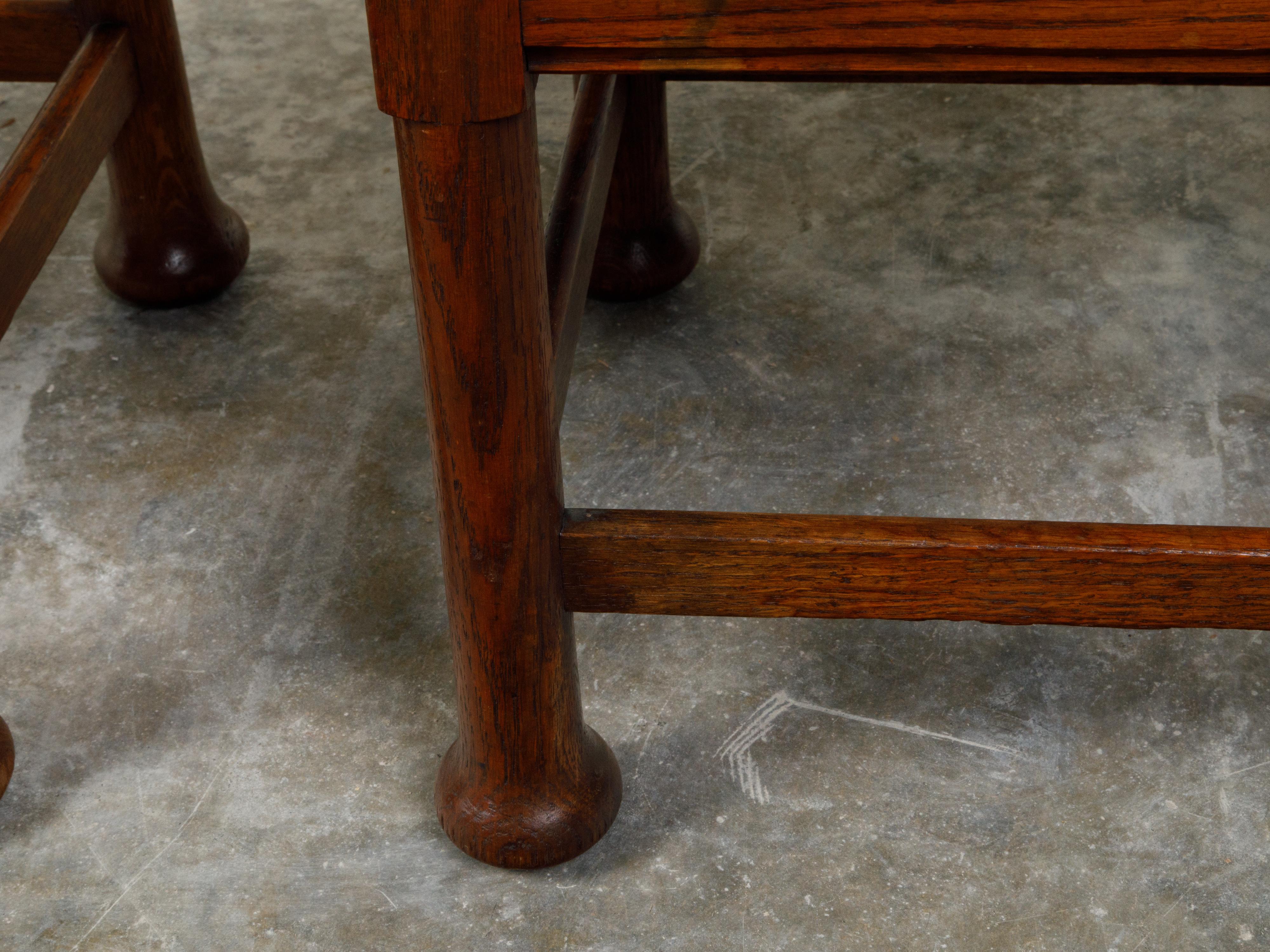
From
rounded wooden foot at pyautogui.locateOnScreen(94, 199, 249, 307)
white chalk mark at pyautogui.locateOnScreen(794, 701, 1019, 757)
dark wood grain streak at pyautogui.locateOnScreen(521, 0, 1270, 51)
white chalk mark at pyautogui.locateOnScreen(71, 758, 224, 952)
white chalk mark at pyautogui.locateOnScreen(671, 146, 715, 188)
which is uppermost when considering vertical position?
dark wood grain streak at pyautogui.locateOnScreen(521, 0, 1270, 51)

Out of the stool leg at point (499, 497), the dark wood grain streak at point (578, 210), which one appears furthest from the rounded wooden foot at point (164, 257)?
the stool leg at point (499, 497)

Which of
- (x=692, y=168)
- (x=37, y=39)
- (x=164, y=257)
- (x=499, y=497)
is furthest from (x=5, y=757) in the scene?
(x=692, y=168)

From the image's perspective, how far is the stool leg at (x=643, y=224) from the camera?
94.0 inches

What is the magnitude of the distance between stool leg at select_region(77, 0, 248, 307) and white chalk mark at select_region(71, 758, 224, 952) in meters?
1.07

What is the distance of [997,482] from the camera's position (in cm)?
210

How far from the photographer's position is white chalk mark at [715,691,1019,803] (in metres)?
1.69

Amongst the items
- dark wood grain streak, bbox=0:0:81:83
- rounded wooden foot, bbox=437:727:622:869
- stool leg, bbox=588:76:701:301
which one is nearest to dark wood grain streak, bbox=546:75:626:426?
stool leg, bbox=588:76:701:301

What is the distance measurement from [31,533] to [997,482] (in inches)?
53.0

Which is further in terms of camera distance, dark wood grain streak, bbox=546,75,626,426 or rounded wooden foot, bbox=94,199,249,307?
rounded wooden foot, bbox=94,199,249,307

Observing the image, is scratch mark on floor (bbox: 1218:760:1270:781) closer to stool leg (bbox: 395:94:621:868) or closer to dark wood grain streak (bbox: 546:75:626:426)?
stool leg (bbox: 395:94:621:868)

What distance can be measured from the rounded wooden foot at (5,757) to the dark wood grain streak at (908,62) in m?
1.00

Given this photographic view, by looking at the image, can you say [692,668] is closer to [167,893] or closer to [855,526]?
[855,526]

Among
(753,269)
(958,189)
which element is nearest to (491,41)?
(753,269)

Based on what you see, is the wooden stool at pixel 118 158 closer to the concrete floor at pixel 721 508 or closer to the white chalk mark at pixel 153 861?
the concrete floor at pixel 721 508
